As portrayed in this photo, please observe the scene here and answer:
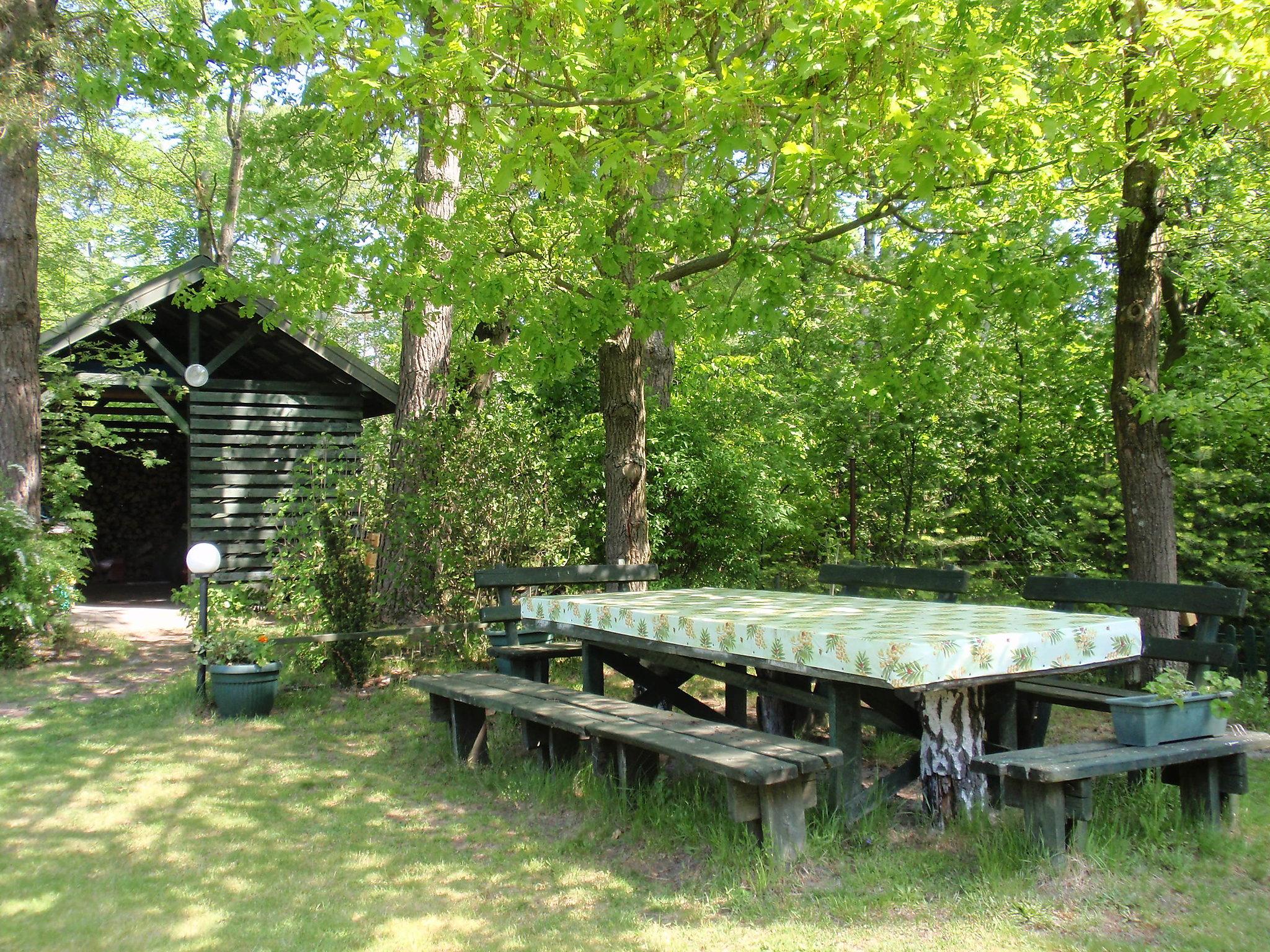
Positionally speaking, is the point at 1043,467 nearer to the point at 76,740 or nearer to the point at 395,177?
the point at 395,177

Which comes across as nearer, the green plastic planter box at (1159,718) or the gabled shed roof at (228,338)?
the green plastic planter box at (1159,718)

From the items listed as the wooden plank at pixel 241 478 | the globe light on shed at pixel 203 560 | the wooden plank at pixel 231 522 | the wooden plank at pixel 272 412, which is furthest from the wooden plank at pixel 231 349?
the globe light on shed at pixel 203 560

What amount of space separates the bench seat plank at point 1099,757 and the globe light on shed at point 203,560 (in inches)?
221

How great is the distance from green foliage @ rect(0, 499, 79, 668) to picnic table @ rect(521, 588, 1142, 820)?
5.94 m

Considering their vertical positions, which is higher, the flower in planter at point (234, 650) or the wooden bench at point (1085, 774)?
the flower in planter at point (234, 650)

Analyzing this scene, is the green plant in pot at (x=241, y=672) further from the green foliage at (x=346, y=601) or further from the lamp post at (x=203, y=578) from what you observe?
the green foliage at (x=346, y=601)

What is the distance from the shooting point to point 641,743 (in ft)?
13.9

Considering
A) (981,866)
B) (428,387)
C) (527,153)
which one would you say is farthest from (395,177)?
(981,866)

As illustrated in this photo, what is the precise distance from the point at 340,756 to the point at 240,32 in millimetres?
4965

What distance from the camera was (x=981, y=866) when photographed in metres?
3.69

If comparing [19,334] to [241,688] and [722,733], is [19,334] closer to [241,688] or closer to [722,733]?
[241,688]

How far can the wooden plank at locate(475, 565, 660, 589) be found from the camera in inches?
273

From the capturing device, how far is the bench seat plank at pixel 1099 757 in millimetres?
3551

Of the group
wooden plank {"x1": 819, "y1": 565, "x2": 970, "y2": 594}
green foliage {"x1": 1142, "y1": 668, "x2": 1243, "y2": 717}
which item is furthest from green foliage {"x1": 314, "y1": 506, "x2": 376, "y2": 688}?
green foliage {"x1": 1142, "y1": 668, "x2": 1243, "y2": 717}
